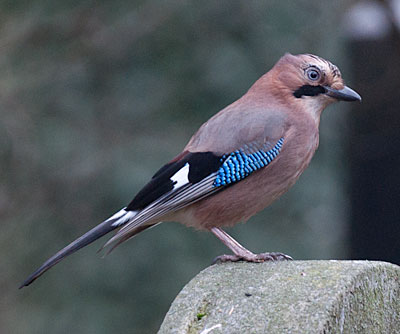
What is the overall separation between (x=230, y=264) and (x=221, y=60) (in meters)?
4.94

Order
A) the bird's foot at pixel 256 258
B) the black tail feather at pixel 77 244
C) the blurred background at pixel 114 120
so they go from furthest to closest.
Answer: the blurred background at pixel 114 120 < the bird's foot at pixel 256 258 < the black tail feather at pixel 77 244

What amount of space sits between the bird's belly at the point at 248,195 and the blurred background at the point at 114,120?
367cm

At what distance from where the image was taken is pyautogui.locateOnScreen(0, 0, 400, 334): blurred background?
837cm

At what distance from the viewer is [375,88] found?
26.5ft

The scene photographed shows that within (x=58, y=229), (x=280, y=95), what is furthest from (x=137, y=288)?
(x=280, y=95)

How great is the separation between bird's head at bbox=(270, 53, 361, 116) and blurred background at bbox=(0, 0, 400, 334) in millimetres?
3480

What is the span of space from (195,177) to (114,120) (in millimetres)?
4485

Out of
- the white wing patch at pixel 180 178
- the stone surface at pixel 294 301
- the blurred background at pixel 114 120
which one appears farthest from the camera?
the blurred background at pixel 114 120

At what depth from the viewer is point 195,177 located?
4.41 metres


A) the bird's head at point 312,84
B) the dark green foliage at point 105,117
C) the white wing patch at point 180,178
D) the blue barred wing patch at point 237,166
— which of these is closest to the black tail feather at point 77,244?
the white wing patch at point 180,178

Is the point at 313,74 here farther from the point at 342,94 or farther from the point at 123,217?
the point at 123,217

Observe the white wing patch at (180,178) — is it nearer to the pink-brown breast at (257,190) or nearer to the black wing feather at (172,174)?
the black wing feather at (172,174)

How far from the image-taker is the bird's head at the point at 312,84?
4734 millimetres

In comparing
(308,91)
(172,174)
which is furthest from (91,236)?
(308,91)
